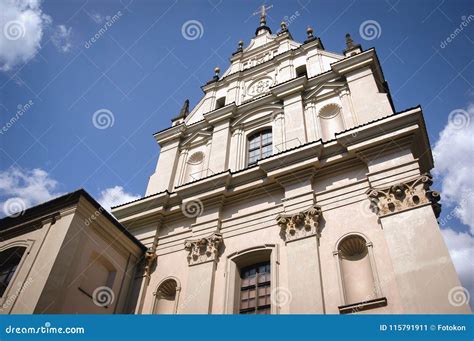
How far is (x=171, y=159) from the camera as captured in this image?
19.2 meters

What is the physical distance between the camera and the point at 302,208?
43.2ft

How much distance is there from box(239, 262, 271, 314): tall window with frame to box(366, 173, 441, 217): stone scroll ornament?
417cm

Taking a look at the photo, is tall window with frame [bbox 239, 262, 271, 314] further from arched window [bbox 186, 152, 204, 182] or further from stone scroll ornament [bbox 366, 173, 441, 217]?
arched window [bbox 186, 152, 204, 182]

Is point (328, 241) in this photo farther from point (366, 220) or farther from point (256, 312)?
point (256, 312)

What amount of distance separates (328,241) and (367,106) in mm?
5822

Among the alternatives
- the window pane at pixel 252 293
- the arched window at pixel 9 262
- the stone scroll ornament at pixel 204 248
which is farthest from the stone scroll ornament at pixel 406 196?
the arched window at pixel 9 262

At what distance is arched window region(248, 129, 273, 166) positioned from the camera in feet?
56.2

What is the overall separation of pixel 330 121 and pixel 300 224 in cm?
556

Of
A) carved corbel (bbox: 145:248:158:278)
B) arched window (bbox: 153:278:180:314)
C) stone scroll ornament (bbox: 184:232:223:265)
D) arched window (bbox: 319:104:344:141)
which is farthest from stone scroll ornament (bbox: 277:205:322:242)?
carved corbel (bbox: 145:248:158:278)

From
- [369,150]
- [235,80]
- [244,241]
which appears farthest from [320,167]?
[235,80]

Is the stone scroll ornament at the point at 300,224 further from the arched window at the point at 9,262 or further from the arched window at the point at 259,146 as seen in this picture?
the arched window at the point at 9,262

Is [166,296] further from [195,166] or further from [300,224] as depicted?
[195,166]

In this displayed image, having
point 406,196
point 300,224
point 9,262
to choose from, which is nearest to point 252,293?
point 300,224

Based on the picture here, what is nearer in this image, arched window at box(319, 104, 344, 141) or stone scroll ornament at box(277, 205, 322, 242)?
stone scroll ornament at box(277, 205, 322, 242)
